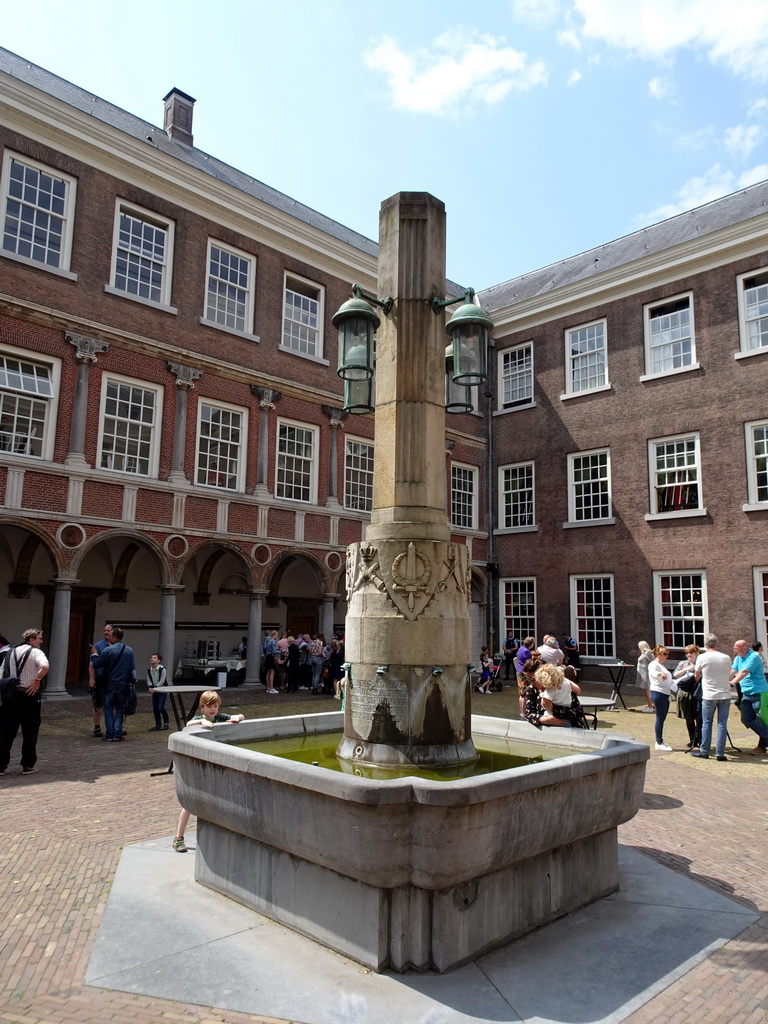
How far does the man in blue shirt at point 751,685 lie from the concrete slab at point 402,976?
20.9 ft

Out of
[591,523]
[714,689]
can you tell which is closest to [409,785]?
[714,689]

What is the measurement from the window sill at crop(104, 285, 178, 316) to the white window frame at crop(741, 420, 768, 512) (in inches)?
633

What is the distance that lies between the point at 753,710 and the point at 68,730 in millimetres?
11701

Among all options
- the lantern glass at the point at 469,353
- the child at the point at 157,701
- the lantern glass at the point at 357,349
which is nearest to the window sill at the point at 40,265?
the child at the point at 157,701

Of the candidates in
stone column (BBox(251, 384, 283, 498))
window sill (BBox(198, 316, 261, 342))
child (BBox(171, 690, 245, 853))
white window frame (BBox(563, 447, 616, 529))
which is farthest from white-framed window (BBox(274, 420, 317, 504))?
child (BBox(171, 690, 245, 853))

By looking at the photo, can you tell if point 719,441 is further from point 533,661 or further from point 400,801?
point 400,801

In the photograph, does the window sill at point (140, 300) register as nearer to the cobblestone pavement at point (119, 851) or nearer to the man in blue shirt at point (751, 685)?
the cobblestone pavement at point (119, 851)

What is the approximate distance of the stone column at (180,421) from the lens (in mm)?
18516

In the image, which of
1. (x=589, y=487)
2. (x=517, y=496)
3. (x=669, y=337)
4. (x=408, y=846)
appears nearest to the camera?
(x=408, y=846)

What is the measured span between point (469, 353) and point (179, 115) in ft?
70.7

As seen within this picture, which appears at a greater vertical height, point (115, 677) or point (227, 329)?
point (227, 329)

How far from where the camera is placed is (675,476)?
2180 centimetres

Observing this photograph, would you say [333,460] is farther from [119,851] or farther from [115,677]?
[119,851]

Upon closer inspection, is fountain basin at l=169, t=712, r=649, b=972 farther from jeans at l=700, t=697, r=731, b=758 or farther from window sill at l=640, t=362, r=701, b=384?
window sill at l=640, t=362, r=701, b=384
